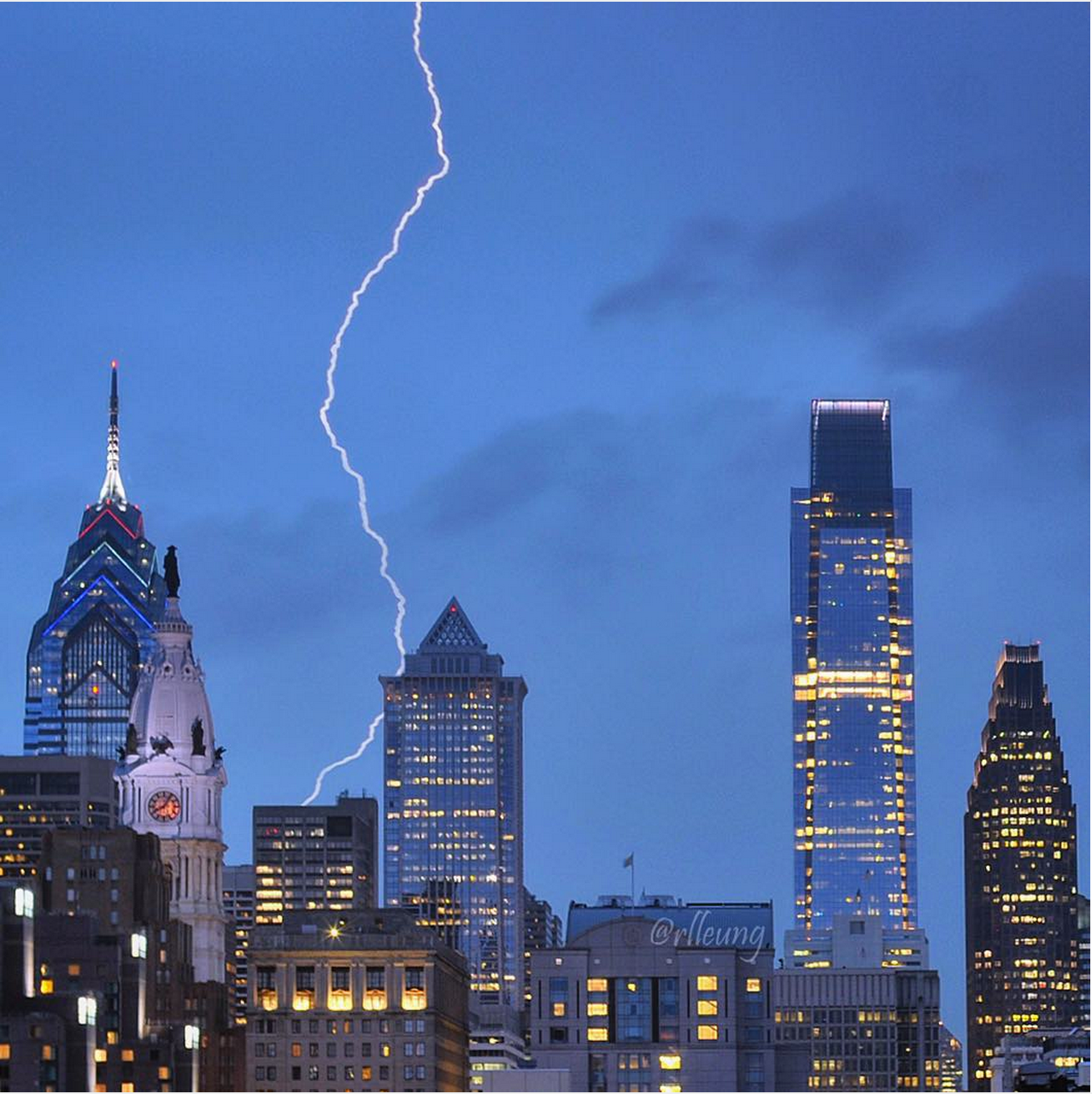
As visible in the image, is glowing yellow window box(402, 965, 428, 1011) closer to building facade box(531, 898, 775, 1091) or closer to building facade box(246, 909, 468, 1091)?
building facade box(246, 909, 468, 1091)

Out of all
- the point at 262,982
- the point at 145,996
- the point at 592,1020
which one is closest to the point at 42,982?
the point at 145,996

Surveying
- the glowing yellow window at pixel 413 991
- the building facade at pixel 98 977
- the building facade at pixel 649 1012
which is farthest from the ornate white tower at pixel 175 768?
the building facade at pixel 649 1012

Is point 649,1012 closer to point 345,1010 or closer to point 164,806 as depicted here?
point 345,1010

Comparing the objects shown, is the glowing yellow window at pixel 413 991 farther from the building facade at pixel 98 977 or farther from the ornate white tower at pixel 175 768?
the ornate white tower at pixel 175 768

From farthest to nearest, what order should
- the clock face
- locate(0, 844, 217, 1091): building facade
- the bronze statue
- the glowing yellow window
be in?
1. the clock face
2. the bronze statue
3. the glowing yellow window
4. locate(0, 844, 217, 1091): building facade

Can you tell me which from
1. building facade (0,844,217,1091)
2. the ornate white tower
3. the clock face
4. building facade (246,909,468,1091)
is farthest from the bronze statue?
building facade (246,909,468,1091)

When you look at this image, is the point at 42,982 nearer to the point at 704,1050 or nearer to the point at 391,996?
the point at 391,996
